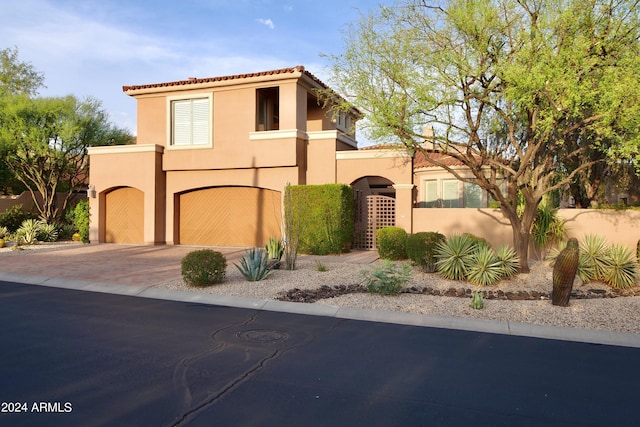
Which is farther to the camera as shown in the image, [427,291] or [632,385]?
[427,291]

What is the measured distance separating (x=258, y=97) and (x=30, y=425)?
1647cm

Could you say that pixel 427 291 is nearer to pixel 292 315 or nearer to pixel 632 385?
pixel 292 315

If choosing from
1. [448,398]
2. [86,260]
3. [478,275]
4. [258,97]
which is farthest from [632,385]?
[258,97]

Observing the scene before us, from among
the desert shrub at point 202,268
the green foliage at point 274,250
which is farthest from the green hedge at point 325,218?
the desert shrub at point 202,268

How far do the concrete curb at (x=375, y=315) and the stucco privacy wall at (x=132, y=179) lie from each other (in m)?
8.69

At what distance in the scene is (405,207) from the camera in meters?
17.1

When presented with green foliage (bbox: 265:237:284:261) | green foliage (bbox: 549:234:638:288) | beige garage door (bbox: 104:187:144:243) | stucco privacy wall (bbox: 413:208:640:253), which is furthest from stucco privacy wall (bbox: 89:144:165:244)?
green foliage (bbox: 549:234:638:288)

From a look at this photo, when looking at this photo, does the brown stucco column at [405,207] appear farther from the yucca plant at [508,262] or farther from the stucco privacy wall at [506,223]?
the yucca plant at [508,262]

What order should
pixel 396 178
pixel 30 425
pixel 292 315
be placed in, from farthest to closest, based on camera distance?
pixel 396 178, pixel 292 315, pixel 30 425

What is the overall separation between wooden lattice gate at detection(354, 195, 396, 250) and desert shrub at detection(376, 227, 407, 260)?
2372mm

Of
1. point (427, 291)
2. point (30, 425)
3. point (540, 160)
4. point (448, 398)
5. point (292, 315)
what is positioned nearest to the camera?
point (30, 425)

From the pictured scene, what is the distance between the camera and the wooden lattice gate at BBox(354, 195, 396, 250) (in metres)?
17.5

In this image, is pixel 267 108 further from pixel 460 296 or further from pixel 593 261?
pixel 593 261

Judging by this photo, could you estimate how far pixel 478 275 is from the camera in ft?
35.4
